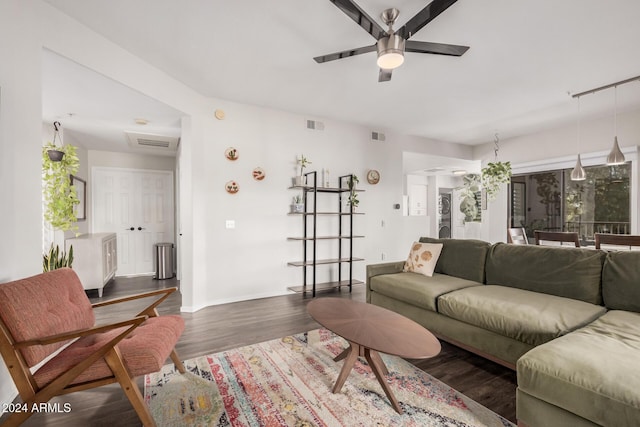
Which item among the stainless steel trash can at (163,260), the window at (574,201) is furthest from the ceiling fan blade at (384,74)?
the stainless steel trash can at (163,260)

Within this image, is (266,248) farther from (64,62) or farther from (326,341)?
(64,62)

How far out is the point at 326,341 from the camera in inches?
105

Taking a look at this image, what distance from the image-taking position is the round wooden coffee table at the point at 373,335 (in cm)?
167

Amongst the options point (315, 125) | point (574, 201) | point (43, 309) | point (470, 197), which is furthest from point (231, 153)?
point (470, 197)

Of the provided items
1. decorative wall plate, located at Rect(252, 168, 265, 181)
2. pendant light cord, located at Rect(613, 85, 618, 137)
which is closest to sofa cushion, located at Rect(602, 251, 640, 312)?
pendant light cord, located at Rect(613, 85, 618, 137)

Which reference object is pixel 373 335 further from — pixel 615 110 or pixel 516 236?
pixel 615 110

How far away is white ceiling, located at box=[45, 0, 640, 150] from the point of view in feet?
7.09

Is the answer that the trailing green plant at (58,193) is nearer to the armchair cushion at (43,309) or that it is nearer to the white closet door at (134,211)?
the armchair cushion at (43,309)

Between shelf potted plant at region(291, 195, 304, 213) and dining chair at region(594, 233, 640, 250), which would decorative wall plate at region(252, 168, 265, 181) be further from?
dining chair at region(594, 233, 640, 250)

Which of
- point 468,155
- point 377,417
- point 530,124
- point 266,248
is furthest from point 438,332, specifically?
point 468,155

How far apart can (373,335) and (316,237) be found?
2621mm

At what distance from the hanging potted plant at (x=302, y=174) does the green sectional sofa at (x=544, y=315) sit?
1.63 meters

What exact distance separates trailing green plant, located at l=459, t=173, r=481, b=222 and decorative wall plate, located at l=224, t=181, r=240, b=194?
631 centimetres

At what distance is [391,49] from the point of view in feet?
6.84
